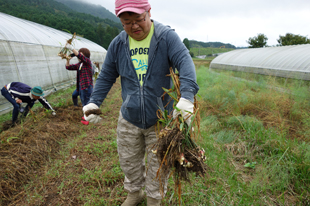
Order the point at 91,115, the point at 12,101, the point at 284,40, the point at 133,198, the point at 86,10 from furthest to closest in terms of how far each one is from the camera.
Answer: the point at 86,10, the point at 284,40, the point at 12,101, the point at 133,198, the point at 91,115

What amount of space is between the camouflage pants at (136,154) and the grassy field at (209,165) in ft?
1.56

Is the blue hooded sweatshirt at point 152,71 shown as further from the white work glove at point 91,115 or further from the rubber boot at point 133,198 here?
the rubber boot at point 133,198

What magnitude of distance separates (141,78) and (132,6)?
21.8 inches

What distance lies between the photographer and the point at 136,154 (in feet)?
5.75

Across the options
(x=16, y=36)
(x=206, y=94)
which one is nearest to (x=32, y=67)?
(x=16, y=36)

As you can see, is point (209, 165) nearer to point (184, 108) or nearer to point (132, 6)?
point (184, 108)

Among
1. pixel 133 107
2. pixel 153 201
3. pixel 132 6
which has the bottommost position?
pixel 153 201

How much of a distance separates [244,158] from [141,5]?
9.32ft

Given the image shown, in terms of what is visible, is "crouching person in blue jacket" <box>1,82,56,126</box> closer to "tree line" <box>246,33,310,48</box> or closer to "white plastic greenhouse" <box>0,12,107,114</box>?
"white plastic greenhouse" <box>0,12,107,114</box>

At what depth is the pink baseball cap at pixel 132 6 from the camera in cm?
126

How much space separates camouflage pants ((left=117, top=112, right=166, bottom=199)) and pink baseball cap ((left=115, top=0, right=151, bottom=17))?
0.97m

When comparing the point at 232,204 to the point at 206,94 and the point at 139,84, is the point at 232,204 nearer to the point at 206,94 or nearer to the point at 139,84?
the point at 139,84

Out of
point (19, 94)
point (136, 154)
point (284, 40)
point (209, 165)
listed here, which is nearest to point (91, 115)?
point (136, 154)

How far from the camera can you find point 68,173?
257 cm
